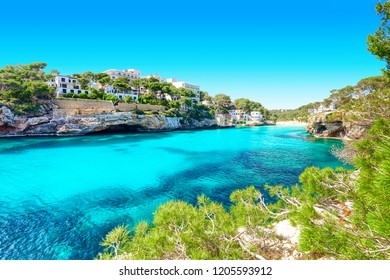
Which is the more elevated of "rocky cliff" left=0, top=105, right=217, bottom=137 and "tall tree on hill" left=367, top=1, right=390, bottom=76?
"tall tree on hill" left=367, top=1, right=390, bottom=76

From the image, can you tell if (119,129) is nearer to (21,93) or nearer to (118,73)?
(21,93)

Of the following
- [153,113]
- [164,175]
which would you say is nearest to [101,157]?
[164,175]

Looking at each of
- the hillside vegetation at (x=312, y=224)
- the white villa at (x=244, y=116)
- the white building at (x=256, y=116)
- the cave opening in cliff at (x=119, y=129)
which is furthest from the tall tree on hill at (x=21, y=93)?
the white building at (x=256, y=116)

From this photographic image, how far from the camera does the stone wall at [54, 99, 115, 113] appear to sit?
108 feet

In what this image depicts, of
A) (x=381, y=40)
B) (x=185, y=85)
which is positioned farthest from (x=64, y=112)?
(x=185, y=85)

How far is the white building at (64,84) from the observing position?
3931 cm

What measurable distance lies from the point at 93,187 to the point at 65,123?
27181mm

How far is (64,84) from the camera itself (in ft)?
131

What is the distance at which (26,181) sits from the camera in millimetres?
11414

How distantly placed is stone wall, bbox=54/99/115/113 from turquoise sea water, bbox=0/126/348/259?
15.2 m

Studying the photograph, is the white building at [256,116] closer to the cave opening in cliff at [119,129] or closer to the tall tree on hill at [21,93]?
the cave opening in cliff at [119,129]

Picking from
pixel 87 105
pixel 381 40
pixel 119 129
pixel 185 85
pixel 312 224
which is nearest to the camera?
pixel 312 224

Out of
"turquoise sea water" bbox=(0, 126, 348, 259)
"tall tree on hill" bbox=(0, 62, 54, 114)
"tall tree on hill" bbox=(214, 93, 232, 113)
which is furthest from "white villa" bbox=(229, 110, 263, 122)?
"tall tree on hill" bbox=(0, 62, 54, 114)

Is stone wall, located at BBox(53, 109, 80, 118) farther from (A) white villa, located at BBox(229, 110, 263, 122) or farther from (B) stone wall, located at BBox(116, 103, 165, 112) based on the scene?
(A) white villa, located at BBox(229, 110, 263, 122)
